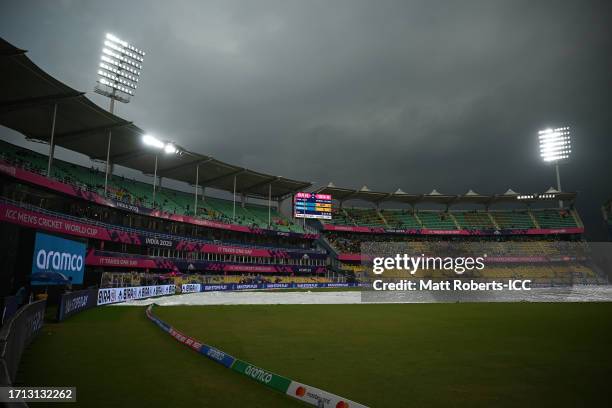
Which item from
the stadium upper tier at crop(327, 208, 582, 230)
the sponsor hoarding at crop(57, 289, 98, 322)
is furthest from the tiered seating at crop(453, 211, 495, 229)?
the sponsor hoarding at crop(57, 289, 98, 322)

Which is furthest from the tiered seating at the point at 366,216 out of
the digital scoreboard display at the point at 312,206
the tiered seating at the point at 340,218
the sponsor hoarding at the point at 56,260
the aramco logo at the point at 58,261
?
the aramco logo at the point at 58,261

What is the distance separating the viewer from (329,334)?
48.1ft

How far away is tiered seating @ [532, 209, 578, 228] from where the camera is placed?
85.5m

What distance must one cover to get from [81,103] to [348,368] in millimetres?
40406

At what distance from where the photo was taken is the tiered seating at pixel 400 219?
284 feet

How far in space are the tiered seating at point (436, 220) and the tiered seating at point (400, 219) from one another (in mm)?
2130

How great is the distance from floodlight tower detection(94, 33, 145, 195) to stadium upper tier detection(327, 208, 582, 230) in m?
47.7

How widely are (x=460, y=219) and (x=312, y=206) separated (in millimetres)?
38834

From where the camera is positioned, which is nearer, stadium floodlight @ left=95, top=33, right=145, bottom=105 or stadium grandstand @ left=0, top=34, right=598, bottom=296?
stadium grandstand @ left=0, top=34, right=598, bottom=296

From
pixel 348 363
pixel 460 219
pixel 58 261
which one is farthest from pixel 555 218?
pixel 58 261

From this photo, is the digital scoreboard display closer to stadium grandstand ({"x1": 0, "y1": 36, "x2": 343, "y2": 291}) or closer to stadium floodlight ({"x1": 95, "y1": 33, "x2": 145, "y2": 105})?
stadium grandstand ({"x1": 0, "y1": 36, "x2": 343, "y2": 291})

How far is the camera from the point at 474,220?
292 feet

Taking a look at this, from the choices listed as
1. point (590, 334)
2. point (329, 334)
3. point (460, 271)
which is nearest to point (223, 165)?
point (460, 271)

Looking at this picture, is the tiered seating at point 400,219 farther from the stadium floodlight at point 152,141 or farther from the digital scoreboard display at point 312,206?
the stadium floodlight at point 152,141
